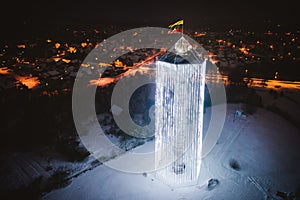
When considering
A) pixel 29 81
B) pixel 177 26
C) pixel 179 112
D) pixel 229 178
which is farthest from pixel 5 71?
pixel 229 178

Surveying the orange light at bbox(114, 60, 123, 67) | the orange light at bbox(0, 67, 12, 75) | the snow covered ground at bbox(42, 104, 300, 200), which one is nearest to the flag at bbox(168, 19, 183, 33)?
the snow covered ground at bbox(42, 104, 300, 200)

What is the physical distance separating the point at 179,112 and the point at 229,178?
3.53 metres

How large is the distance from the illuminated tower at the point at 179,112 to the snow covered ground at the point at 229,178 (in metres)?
0.56

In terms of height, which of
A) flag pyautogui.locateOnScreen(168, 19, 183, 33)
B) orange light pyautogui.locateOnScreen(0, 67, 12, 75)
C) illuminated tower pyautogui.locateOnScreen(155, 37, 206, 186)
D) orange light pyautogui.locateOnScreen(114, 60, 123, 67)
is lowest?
illuminated tower pyautogui.locateOnScreen(155, 37, 206, 186)

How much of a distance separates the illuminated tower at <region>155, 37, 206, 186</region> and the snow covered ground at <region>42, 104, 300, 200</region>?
0.56 metres

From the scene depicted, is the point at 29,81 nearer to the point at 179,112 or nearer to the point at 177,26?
the point at 179,112

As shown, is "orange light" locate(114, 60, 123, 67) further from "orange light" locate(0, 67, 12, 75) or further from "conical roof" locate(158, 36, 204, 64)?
"conical roof" locate(158, 36, 204, 64)

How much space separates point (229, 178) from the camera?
28.4 feet

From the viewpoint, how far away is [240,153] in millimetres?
10258

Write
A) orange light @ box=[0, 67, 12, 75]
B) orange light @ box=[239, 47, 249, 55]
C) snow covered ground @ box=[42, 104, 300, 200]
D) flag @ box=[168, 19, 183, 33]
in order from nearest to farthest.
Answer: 1. flag @ box=[168, 19, 183, 33]
2. snow covered ground @ box=[42, 104, 300, 200]
3. orange light @ box=[0, 67, 12, 75]
4. orange light @ box=[239, 47, 249, 55]

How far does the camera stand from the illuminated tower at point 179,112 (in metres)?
6.39

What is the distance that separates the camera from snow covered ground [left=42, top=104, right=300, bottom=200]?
7980 mm

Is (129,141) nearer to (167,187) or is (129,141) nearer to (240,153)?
(167,187)

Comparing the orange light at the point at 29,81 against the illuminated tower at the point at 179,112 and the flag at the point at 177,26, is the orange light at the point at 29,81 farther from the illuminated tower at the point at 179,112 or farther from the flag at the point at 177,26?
the flag at the point at 177,26
